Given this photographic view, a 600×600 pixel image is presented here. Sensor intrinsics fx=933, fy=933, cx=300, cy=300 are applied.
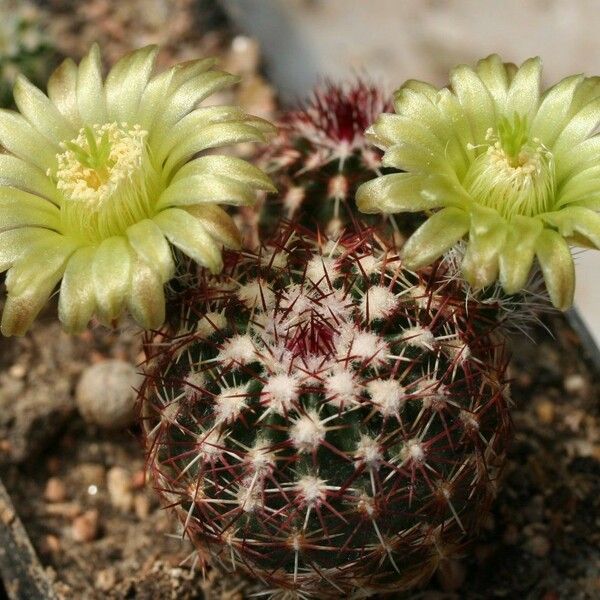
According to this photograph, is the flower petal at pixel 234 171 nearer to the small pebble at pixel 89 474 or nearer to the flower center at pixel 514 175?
the flower center at pixel 514 175

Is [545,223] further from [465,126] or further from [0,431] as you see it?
[0,431]

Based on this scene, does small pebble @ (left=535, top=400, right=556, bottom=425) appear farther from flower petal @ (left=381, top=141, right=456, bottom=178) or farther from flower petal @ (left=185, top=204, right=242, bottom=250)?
flower petal @ (left=185, top=204, right=242, bottom=250)

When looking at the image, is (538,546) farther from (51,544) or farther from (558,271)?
(51,544)

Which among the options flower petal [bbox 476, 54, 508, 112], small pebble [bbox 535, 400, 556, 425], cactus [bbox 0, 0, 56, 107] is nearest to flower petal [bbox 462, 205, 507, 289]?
flower petal [bbox 476, 54, 508, 112]

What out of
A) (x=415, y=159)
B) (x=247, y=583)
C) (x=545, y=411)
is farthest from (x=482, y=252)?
(x=545, y=411)

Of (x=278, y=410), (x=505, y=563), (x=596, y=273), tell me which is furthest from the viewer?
(x=596, y=273)

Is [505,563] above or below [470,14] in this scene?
below

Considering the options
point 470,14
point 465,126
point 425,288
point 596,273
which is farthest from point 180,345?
point 470,14
